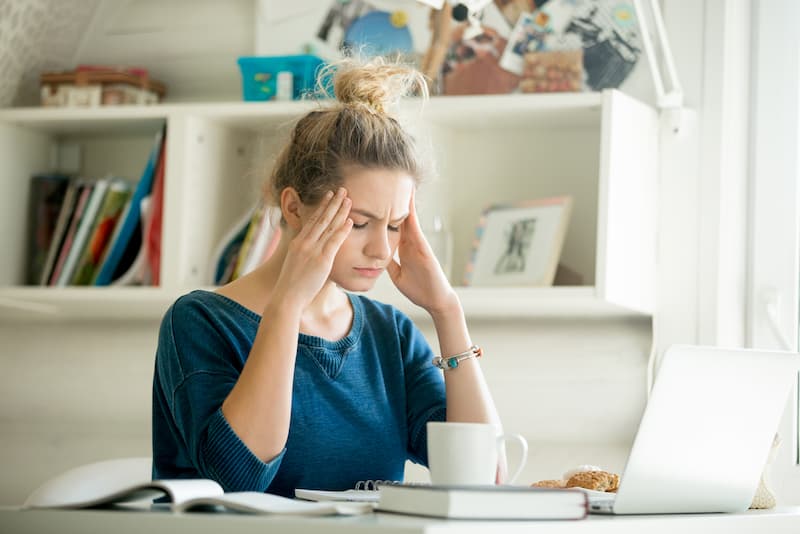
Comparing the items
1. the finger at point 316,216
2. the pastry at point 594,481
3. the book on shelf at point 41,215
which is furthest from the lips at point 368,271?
the book on shelf at point 41,215

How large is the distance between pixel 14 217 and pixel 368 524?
213 cm

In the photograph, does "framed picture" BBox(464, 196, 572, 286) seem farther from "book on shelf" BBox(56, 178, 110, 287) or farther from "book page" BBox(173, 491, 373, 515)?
"book page" BBox(173, 491, 373, 515)

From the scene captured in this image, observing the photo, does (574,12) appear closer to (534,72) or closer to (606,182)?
(534,72)

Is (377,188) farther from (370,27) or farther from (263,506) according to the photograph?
(370,27)

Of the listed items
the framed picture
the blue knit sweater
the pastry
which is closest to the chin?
the blue knit sweater

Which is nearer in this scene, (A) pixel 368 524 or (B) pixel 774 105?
(A) pixel 368 524

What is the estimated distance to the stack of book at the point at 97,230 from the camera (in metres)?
2.54

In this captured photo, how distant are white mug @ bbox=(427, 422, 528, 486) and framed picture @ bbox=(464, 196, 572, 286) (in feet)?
4.08

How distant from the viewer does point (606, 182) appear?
2180 mm

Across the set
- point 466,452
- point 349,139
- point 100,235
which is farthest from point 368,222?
point 100,235

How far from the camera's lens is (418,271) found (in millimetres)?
1705

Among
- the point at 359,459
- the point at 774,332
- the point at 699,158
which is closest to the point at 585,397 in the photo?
the point at 774,332

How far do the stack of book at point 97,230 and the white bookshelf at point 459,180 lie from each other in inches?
2.3

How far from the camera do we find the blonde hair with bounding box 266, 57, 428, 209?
1.62 metres
